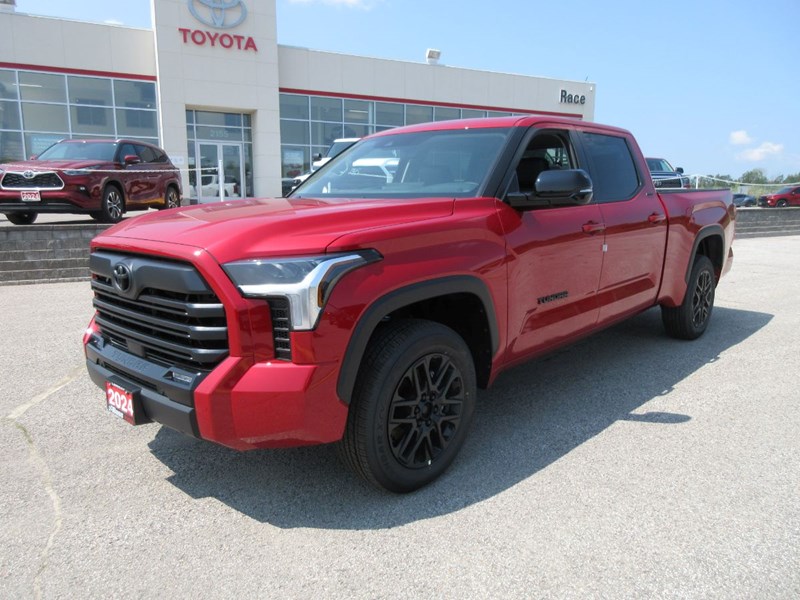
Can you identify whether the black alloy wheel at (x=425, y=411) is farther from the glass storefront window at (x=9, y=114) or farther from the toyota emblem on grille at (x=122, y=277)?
the glass storefront window at (x=9, y=114)

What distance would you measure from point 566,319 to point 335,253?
1.93 meters

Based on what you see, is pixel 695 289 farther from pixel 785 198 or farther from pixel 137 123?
pixel 785 198

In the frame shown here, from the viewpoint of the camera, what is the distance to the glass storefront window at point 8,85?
67.9 ft

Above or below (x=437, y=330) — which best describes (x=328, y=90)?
above

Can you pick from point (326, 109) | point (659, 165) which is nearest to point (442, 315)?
point (659, 165)

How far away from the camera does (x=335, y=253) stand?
8.07ft

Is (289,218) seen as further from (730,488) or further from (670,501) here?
(730,488)

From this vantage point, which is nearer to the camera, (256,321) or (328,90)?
(256,321)

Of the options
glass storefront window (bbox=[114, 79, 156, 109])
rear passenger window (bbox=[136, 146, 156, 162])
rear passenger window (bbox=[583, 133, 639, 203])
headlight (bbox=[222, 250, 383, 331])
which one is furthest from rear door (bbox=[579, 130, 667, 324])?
glass storefront window (bbox=[114, 79, 156, 109])

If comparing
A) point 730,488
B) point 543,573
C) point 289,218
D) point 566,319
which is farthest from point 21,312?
point 730,488

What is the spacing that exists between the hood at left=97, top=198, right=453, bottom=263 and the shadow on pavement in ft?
4.13

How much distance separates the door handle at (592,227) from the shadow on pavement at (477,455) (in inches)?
46.7

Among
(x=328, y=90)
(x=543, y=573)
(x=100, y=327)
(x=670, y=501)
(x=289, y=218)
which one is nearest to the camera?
(x=543, y=573)

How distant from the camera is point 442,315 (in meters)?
3.27
